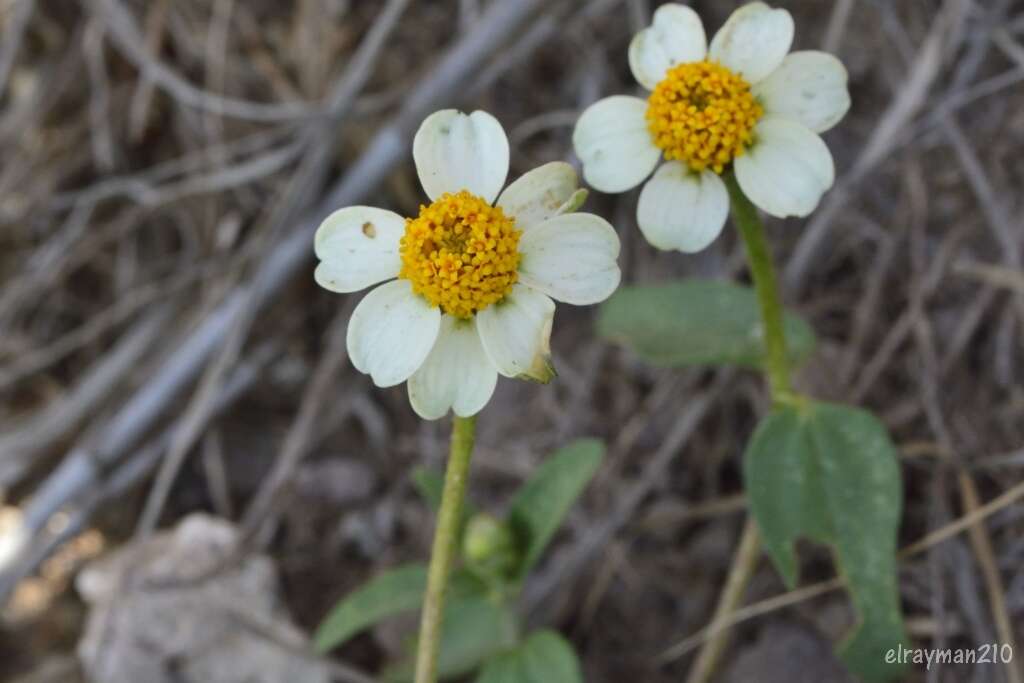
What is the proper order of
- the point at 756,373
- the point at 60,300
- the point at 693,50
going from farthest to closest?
the point at 60,300 → the point at 756,373 → the point at 693,50

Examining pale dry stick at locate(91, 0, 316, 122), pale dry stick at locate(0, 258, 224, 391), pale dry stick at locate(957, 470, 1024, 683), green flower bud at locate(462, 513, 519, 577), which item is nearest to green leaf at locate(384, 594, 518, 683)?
green flower bud at locate(462, 513, 519, 577)

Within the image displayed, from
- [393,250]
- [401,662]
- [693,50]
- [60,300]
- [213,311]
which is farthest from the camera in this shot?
[60,300]

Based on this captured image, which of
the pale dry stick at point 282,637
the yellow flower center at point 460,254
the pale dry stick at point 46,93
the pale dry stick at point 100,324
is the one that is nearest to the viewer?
the yellow flower center at point 460,254

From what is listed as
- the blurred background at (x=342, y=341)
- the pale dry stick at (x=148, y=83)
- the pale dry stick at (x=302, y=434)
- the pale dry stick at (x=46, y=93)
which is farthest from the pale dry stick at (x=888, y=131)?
the pale dry stick at (x=46, y=93)

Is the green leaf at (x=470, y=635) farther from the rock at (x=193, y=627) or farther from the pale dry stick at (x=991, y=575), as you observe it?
the pale dry stick at (x=991, y=575)

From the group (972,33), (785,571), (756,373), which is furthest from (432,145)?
(972,33)

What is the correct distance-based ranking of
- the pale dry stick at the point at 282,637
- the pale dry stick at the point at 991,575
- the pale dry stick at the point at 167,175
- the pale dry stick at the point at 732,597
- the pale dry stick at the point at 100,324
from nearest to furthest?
the pale dry stick at the point at 991,575, the pale dry stick at the point at 732,597, the pale dry stick at the point at 282,637, the pale dry stick at the point at 100,324, the pale dry stick at the point at 167,175

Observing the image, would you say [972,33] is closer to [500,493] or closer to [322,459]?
[500,493]
